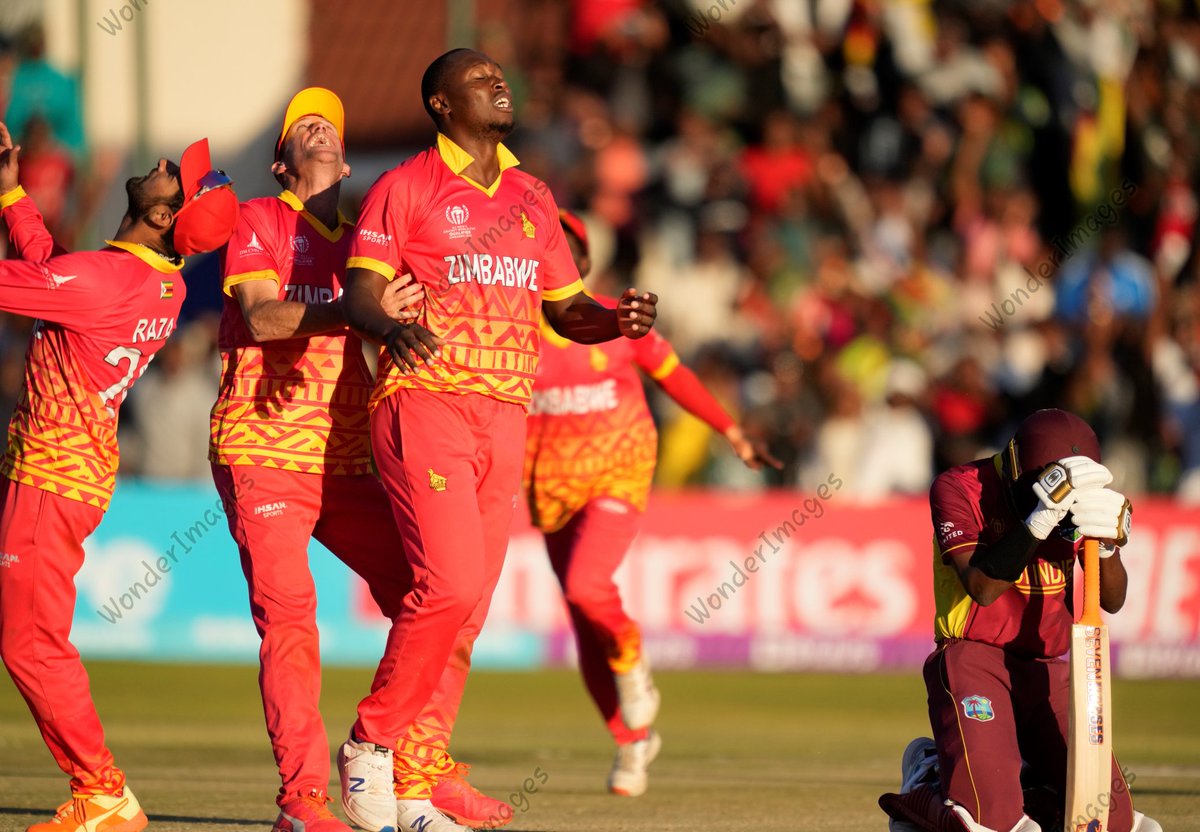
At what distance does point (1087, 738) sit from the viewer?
20.9 ft

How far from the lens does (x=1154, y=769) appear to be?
10.4 metres

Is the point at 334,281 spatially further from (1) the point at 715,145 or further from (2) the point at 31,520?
(1) the point at 715,145

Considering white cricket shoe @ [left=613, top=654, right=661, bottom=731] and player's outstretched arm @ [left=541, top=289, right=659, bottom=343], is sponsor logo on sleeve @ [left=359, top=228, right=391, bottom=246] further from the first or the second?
white cricket shoe @ [left=613, top=654, right=661, bottom=731]

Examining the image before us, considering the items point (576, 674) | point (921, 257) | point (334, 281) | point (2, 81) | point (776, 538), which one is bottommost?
point (576, 674)

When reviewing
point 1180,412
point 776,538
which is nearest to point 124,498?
point 776,538

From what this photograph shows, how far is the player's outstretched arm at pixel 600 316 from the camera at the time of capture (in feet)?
23.5

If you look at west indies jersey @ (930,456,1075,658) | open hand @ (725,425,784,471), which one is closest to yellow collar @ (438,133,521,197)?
west indies jersey @ (930,456,1075,658)

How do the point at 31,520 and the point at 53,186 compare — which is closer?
the point at 31,520

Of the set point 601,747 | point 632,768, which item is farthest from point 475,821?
point 601,747

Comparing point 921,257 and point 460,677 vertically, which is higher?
point 921,257

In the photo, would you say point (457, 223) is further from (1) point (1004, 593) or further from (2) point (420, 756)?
(1) point (1004, 593)

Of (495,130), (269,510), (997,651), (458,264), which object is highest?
(495,130)

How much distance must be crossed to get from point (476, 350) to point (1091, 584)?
2.40 m

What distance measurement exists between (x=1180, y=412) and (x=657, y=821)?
10677 mm
